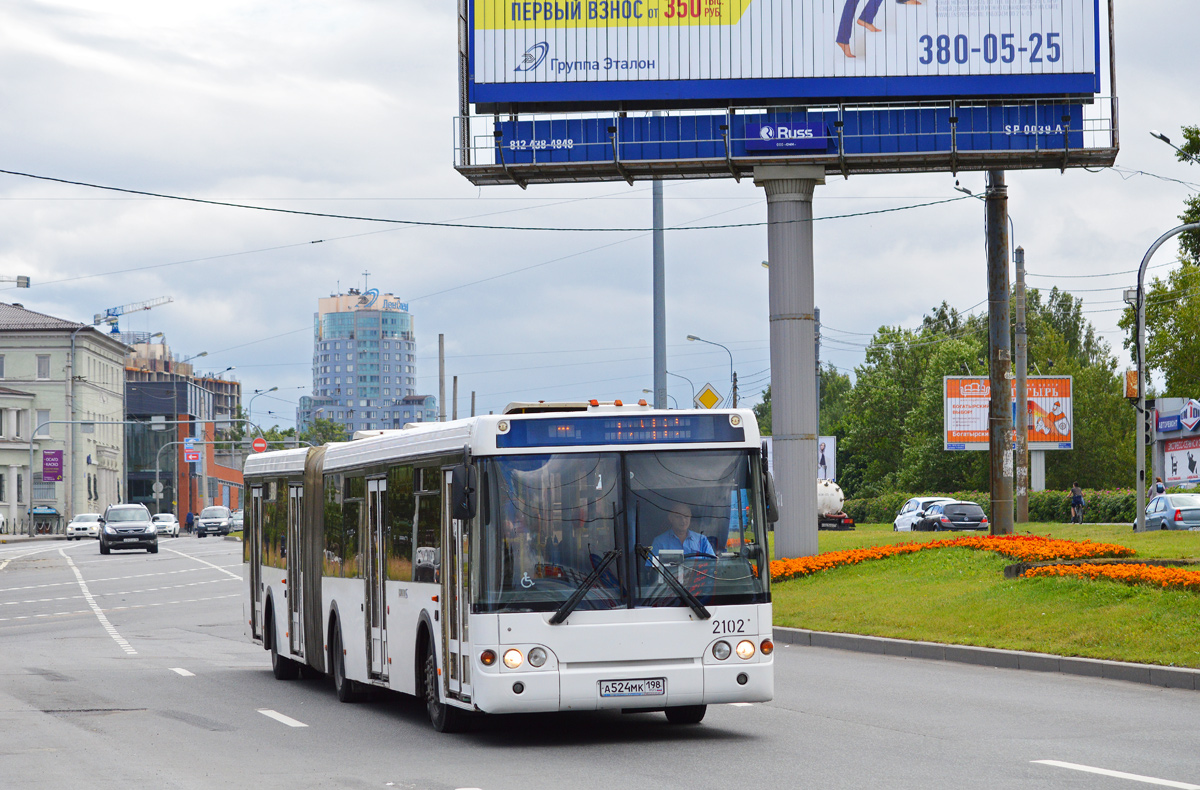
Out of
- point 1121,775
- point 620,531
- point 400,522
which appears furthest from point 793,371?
point 1121,775

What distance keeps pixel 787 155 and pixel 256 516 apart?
1447cm

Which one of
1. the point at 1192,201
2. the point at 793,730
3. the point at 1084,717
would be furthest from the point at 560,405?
the point at 1192,201

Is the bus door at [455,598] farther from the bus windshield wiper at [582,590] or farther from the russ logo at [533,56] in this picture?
the russ logo at [533,56]

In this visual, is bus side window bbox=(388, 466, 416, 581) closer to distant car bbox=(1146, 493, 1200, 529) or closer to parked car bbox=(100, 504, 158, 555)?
distant car bbox=(1146, 493, 1200, 529)

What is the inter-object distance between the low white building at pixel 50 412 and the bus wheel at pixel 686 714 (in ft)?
302

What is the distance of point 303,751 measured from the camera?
11484 millimetres

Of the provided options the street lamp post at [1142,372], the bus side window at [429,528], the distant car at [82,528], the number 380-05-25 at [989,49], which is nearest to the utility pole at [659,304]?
the number 380-05-25 at [989,49]

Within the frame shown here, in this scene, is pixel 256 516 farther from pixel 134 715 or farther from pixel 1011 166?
pixel 1011 166

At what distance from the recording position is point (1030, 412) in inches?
2675

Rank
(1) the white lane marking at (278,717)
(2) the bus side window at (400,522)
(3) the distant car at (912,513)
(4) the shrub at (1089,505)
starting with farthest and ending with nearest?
(4) the shrub at (1089,505) < (3) the distant car at (912,513) < (1) the white lane marking at (278,717) < (2) the bus side window at (400,522)

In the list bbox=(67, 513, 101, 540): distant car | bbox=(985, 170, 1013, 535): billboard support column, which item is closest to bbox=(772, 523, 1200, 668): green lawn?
bbox=(985, 170, 1013, 535): billboard support column

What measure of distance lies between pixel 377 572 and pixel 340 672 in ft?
6.16

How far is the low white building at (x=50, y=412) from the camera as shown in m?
106

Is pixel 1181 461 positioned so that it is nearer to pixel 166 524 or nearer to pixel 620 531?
pixel 620 531
